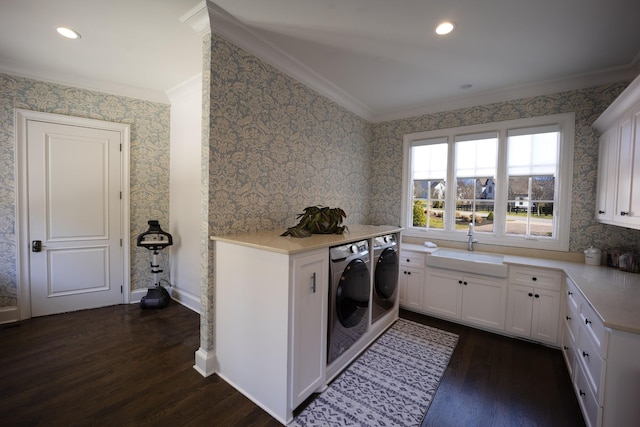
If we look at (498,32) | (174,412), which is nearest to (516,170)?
(498,32)

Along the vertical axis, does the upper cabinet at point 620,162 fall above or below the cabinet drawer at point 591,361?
above

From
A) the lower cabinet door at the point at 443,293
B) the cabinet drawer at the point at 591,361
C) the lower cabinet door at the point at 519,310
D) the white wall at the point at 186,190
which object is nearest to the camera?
the cabinet drawer at the point at 591,361

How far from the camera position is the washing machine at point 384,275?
2.62 metres

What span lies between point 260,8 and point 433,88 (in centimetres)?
219

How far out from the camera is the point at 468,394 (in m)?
1.95

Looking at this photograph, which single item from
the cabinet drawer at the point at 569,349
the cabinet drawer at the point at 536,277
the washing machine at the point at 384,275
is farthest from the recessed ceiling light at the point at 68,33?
the cabinet drawer at the point at 569,349

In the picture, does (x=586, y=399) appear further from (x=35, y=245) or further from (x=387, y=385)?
(x=35, y=245)

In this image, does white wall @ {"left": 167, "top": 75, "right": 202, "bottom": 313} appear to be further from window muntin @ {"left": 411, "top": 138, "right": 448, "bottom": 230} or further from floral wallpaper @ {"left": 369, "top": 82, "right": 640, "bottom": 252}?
floral wallpaper @ {"left": 369, "top": 82, "right": 640, "bottom": 252}

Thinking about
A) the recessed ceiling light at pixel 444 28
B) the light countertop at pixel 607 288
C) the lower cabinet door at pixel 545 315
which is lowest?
the lower cabinet door at pixel 545 315

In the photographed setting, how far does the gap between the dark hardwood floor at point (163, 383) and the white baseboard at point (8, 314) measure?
117 millimetres

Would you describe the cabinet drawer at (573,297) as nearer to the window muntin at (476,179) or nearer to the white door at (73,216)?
the window muntin at (476,179)

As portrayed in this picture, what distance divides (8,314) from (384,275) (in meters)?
4.07

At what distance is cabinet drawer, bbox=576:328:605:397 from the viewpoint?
4.84ft

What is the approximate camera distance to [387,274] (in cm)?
281
